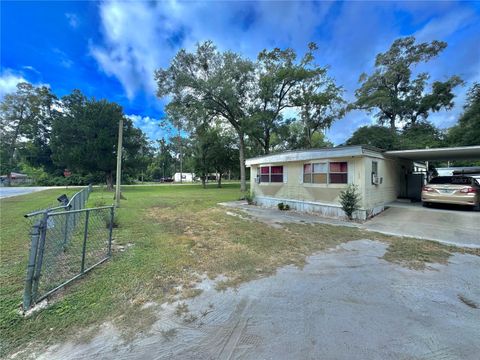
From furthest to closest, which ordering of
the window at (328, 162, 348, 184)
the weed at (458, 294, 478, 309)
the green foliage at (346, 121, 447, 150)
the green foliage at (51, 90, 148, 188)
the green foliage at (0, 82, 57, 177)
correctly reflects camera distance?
1. the green foliage at (0, 82, 57, 177)
2. the green foliage at (51, 90, 148, 188)
3. the green foliage at (346, 121, 447, 150)
4. the window at (328, 162, 348, 184)
5. the weed at (458, 294, 478, 309)

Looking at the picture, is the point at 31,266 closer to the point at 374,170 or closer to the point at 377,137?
the point at 374,170

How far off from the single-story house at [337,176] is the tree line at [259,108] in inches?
359

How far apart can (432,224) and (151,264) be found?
831 centimetres

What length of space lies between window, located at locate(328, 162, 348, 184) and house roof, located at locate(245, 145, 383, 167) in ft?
1.39

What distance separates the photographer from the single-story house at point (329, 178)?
8.20m

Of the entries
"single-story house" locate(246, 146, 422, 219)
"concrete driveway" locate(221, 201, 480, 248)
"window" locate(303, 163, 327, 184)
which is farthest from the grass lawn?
"window" locate(303, 163, 327, 184)

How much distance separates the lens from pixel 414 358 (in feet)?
6.05

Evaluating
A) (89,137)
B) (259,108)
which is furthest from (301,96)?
(89,137)

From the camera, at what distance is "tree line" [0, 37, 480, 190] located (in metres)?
19.3

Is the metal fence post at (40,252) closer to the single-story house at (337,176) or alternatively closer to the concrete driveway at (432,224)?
the concrete driveway at (432,224)

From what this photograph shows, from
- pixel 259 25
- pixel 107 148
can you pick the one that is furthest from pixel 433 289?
pixel 107 148

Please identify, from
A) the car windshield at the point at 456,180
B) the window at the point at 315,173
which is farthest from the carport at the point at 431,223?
the window at the point at 315,173

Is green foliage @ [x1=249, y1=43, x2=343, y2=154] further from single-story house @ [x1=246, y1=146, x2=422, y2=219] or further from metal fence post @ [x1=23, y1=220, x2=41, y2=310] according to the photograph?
metal fence post @ [x1=23, y1=220, x2=41, y2=310]

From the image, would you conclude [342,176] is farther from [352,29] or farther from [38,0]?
[38,0]
